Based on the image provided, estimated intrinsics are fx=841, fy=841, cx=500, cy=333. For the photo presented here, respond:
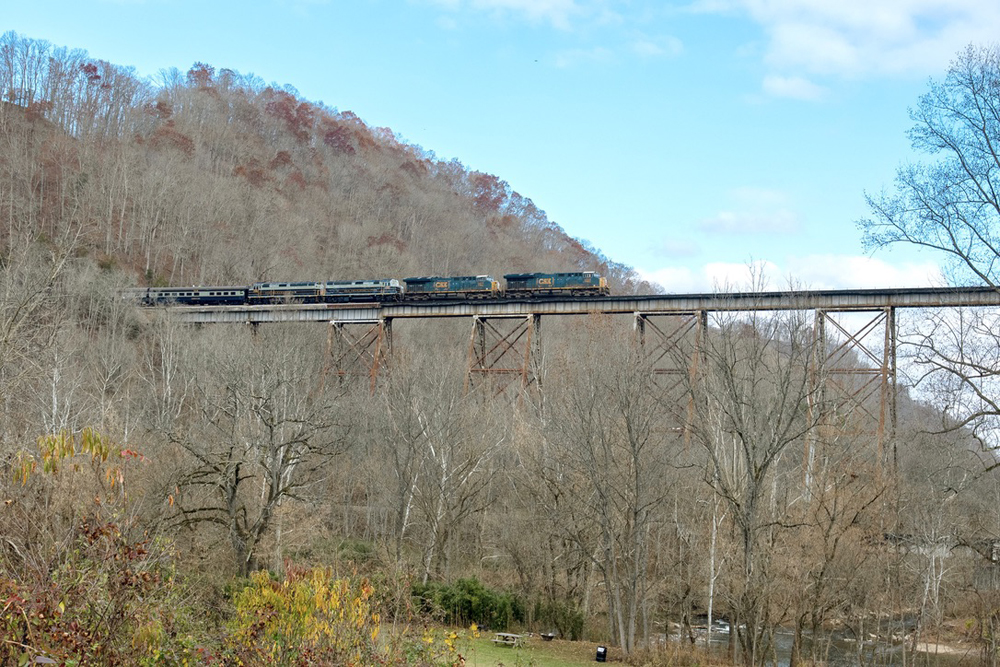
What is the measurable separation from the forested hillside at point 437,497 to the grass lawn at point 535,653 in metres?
0.97

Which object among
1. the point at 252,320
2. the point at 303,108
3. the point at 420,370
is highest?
the point at 303,108

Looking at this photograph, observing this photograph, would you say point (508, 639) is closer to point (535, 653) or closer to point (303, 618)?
point (535, 653)

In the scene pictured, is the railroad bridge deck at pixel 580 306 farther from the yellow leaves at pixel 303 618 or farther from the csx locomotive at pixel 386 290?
the yellow leaves at pixel 303 618

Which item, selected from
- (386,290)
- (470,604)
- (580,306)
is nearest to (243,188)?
(386,290)

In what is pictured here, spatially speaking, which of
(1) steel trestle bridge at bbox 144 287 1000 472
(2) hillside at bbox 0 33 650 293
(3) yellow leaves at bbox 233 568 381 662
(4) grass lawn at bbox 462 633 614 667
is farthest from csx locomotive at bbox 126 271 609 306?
(3) yellow leaves at bbox 233 568 381 662

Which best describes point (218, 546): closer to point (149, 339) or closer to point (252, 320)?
point (252, 320)

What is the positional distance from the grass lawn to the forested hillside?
0.97 meters

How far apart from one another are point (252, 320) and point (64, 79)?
51.2 m

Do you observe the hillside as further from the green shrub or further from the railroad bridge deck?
the green shrub

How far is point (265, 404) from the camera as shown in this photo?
58.6 ft

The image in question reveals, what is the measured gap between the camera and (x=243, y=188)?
7481 centimetres

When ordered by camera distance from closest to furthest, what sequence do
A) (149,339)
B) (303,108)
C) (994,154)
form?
1. (994,154)
2. (149,339)
3. (303,108)

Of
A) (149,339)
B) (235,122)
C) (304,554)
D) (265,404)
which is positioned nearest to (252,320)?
(149,339)

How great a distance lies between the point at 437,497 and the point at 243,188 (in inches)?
2260
